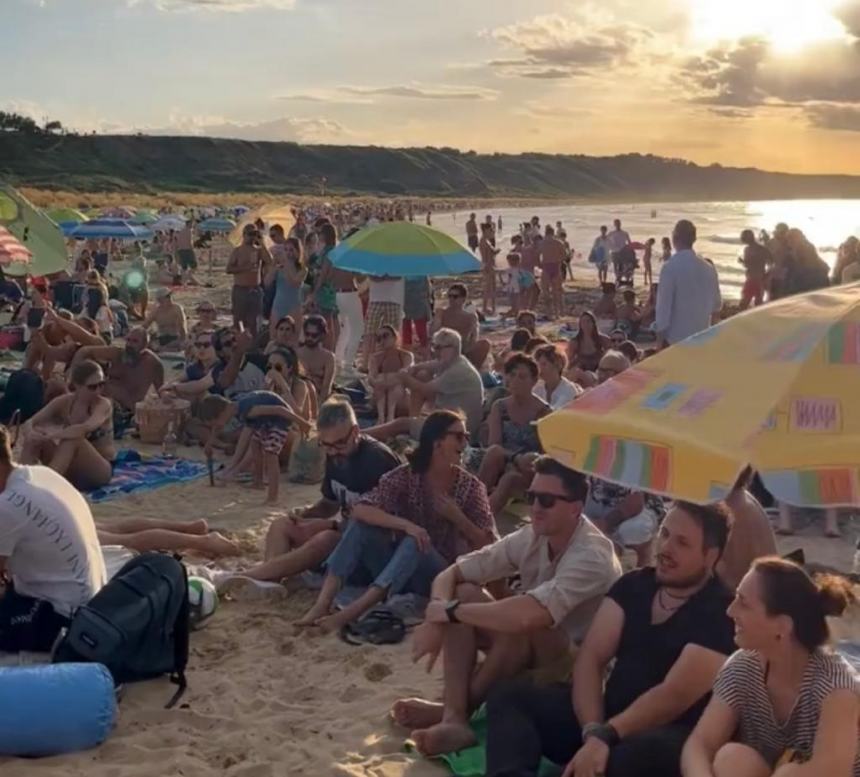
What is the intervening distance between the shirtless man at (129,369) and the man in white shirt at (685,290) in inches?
161

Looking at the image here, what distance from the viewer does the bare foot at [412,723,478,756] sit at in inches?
149

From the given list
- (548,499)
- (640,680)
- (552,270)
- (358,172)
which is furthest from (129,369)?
(358,172)

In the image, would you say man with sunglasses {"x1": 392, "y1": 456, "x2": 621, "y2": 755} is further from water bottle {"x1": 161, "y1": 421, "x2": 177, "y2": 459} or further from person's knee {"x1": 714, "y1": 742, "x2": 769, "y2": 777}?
Result: water bottle {"x1": 161, "y1": 421, "x2": 177, "y2": 459}

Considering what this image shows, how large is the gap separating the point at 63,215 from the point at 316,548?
2033 centimetres

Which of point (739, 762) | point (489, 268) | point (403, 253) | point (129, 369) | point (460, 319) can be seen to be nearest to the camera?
point (739, 762)

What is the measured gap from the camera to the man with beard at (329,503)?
207 inches

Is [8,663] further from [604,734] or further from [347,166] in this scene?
[347,166]

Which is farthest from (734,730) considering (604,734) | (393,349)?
(393,349)

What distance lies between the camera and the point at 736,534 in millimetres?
3805

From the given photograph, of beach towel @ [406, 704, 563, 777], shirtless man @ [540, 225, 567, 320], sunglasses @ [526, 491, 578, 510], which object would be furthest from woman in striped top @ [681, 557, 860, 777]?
shirtless man @ [540, 225, 567, 320]

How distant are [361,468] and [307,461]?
2.26 m

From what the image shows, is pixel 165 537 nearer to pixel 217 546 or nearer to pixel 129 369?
pixel 217 546

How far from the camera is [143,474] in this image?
763 centimetres

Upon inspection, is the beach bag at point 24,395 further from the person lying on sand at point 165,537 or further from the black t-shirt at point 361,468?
the black t-shirt at point 361,468
